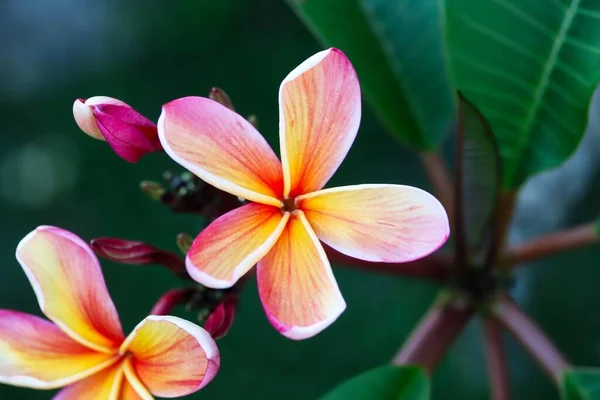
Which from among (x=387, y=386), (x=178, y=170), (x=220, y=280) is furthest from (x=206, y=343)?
(x=178, y=170)

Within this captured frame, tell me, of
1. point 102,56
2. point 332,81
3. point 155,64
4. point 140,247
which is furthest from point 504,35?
point 102,56

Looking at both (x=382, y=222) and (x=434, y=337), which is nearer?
(x=382, y=222)

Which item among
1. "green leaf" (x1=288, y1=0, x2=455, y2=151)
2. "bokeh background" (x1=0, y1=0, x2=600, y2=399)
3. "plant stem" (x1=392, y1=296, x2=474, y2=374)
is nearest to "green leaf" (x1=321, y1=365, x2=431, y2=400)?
"plant stem" (x1=392, y1=296, x2=474, y2=374)

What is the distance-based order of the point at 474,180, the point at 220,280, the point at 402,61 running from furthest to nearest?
1. the point at 402,61
2. the point at 474,180
3. the point at 220,280

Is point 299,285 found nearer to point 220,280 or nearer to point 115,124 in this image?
point 220,280

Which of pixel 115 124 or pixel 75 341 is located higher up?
pixel 115 124

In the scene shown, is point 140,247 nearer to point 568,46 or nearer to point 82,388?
point 82,388
